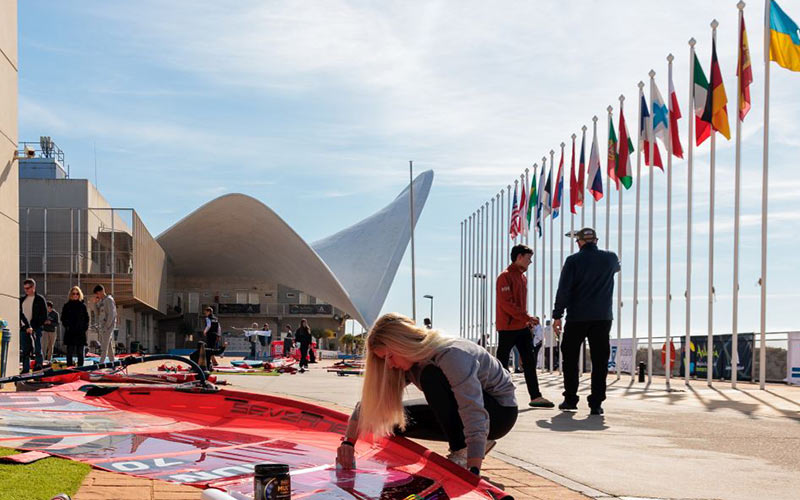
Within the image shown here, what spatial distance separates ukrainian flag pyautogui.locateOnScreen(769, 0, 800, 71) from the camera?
1415cm

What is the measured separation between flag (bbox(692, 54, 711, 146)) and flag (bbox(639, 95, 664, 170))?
2224mm

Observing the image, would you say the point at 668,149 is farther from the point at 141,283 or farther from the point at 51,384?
the point at 141,283

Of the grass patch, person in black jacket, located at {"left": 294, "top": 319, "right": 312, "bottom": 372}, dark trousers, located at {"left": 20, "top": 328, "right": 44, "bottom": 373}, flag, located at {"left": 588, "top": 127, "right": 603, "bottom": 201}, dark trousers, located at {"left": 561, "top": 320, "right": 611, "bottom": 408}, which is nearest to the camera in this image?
the grass patch

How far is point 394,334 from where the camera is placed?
3.71 m

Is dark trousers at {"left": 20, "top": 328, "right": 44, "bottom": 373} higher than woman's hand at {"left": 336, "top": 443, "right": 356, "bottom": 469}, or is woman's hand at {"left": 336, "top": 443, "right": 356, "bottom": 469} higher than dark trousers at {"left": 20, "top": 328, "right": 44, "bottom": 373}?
woman's hand at {"left": 336, "top": 443, "right": 356, "bottom": 469}

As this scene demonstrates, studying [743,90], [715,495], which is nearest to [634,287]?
[743,90]

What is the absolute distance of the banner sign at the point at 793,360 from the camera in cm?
1681

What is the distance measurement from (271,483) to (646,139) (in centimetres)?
1771

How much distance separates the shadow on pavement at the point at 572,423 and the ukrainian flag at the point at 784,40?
8914 millimetres

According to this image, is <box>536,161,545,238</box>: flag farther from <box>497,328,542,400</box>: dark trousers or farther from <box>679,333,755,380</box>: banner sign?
<box>497,328,542,400</box>: dark trousers

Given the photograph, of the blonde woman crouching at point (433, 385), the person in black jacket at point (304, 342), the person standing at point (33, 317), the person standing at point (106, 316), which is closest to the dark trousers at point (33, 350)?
the person standing at point (33, 317)

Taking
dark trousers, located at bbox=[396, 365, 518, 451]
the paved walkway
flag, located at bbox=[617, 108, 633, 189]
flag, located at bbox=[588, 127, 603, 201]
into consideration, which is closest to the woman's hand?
dark trousers, located at bbox=[396, 365, 518, 451]

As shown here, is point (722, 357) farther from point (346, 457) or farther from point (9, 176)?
point (346, 457)

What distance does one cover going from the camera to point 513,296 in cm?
846
